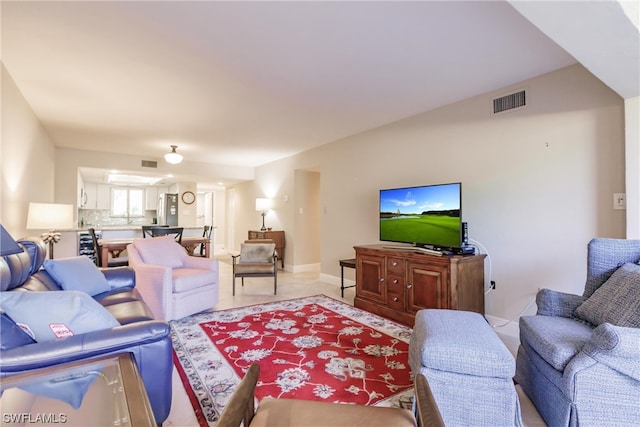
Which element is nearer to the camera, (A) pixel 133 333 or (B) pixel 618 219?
(A) pixel 133 333

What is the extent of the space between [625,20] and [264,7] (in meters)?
1.89

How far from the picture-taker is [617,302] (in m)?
1.71

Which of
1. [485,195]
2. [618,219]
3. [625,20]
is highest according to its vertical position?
[625,20]

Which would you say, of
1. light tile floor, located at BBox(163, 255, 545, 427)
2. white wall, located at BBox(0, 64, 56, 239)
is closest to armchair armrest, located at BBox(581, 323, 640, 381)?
light tile floor, located at BBox(163, 255, 545, 427)

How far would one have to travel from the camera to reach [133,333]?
1.48 metres

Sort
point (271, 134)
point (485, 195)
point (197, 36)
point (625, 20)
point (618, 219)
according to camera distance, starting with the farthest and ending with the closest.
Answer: point (271, 134) → point (485, 195) → point (618, 219) → point (197, 36) → point (625, 20)

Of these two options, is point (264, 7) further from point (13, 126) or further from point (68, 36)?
point (13, 126)

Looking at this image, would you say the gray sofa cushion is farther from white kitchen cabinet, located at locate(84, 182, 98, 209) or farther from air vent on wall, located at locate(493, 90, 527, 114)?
white kitchen cabinet, located at locate(84, 182, 98, 209)

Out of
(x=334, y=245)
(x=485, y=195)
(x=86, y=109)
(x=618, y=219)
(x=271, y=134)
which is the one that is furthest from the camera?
(x=334, y=245)

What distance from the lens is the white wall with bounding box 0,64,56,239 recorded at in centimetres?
283

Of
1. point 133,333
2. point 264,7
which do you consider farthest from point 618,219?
point 133,333

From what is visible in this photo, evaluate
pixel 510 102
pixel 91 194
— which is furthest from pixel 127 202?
pixel 510 102

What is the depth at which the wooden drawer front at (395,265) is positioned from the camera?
3400mm

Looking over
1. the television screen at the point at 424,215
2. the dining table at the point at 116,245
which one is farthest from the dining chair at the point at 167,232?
the television screen at the point at 424,215
